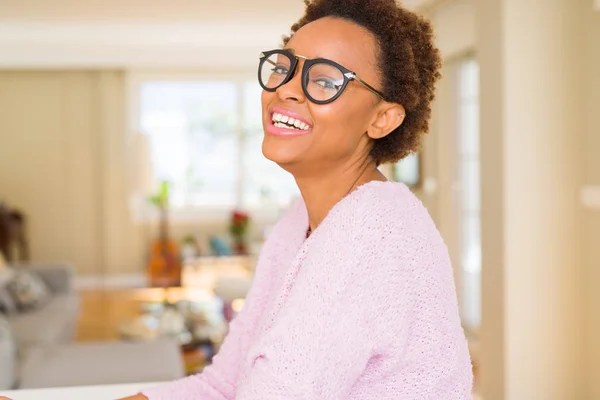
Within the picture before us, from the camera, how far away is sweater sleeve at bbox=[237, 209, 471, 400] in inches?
32.2

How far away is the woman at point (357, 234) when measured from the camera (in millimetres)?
826

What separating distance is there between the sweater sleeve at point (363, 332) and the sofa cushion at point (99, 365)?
1915mm

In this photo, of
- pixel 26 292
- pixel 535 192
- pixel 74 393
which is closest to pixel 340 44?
pixel 74 393

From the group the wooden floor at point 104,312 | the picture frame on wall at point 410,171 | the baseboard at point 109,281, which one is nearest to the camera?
the picture frame on wall at point 410,171

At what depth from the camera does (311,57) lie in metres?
0.98

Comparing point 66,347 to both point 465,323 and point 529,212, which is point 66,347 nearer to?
point 529,212

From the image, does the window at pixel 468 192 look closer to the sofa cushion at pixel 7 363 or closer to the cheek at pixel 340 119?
the sofa cushion at pixel 7 363

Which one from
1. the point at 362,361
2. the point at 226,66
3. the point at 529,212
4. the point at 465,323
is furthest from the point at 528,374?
the point at 226,66

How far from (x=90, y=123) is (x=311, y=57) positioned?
7323 millimetres

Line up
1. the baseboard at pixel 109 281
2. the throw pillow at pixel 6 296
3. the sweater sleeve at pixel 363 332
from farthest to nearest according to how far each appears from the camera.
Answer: the baseboard at pixel 109 281 → the throw pillow at pixel 6 296 → the sweater sleeve at pixel 363 332

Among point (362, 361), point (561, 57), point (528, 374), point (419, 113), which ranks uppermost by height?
point (561, 57)

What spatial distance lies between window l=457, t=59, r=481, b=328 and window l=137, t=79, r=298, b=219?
3563 millimetres

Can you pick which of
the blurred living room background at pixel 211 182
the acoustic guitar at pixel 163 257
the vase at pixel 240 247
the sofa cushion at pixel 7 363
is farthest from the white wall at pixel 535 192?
the acoustic guitar at pixel 163 257

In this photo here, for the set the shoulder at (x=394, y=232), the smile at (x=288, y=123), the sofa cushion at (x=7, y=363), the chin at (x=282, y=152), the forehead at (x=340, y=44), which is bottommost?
the sofa cushion at (x=7, y=363)
